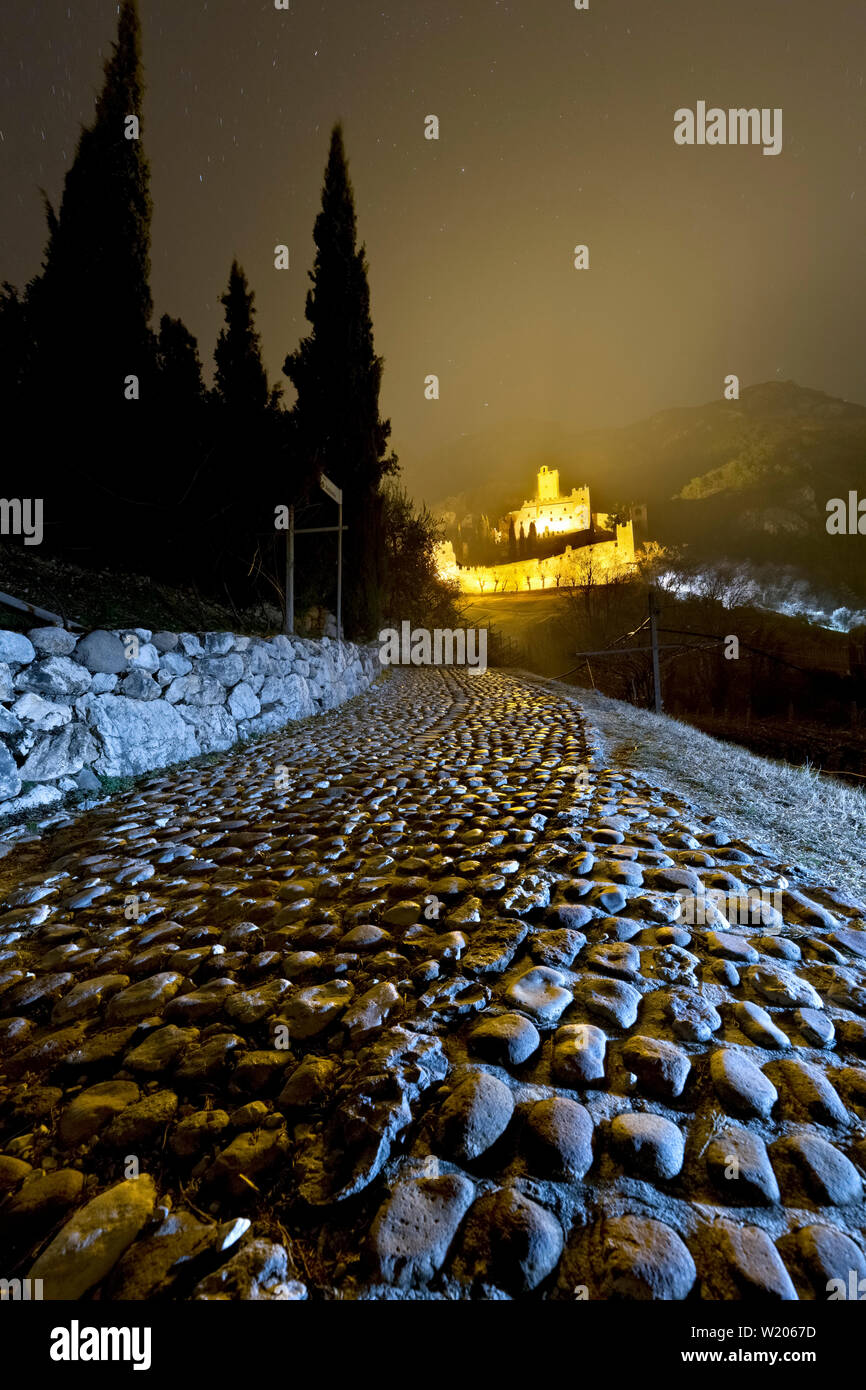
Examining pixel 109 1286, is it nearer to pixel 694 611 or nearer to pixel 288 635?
pixel 288 635

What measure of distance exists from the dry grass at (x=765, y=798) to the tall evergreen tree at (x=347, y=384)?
8.44 meters

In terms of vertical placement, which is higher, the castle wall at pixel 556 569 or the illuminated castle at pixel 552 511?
the illuminated castle at pixel 552 511

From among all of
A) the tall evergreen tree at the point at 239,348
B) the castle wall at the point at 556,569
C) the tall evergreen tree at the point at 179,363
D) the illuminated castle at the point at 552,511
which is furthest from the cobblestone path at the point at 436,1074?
the illuminated castle at the point at 552,511

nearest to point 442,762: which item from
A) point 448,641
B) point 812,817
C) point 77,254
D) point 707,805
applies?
point 707,805

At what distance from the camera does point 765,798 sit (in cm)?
335

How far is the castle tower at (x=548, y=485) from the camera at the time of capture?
72169mm

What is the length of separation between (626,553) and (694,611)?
31.0 meters

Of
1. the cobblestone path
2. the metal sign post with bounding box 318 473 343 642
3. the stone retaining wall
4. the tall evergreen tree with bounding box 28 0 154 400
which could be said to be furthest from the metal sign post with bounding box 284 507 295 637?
the cobblestone path

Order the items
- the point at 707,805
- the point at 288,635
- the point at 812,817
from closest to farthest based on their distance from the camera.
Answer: the point at 812,817, the point at 707,805, the point at 288,635

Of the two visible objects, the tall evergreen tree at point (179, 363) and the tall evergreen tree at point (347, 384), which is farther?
the tall evergreen tree at point (347, 384)

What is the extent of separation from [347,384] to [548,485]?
65781 mm

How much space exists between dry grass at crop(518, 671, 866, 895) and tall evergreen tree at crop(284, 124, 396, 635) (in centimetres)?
844

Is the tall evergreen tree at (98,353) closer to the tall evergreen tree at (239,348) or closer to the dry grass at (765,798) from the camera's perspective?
the tall evergreen tree at (239,348)

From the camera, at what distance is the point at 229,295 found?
10.8 meters
